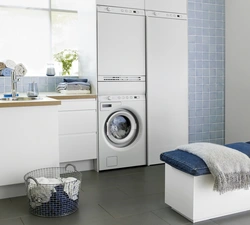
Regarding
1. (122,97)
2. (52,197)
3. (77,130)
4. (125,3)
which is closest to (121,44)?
(125,3)

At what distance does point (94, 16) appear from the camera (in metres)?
4.10

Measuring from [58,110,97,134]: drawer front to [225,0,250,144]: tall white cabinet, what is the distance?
2.07 meters

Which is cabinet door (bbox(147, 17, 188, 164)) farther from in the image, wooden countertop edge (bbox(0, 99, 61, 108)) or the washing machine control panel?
wooden countertop edge (bbox(0, 99, 61, 108))

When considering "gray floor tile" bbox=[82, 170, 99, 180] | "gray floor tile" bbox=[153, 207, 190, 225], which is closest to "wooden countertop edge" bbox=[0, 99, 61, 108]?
"gray floor tile" bbox=[82, 170, 99, 180]

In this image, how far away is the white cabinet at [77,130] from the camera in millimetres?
4020

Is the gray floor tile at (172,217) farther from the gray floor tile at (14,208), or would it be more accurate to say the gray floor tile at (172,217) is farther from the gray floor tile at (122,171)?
the gray floor tile at (122,171)

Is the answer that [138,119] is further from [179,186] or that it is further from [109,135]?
[179,186]

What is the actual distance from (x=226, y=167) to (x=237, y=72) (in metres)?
2.60

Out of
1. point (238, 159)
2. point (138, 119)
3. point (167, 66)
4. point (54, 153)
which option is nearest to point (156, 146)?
point (138, 119)

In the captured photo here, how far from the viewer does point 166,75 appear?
4.49 meters

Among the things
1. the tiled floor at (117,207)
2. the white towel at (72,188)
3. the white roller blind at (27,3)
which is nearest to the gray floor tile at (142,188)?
the tiled floor at (117,207)

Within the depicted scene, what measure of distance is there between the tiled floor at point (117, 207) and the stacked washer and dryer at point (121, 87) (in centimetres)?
42

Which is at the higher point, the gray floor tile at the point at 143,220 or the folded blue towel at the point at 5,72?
the folded blue towel at the point at 5,72

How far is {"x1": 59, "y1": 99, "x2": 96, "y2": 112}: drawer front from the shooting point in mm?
4005
